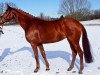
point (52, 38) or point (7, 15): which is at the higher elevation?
point (7, 15)

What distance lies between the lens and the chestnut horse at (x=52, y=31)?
700cm

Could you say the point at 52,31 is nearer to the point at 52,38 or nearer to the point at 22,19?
the point at 52,38

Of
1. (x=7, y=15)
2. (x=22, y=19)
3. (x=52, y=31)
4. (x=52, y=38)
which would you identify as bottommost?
(x=52, y=38)

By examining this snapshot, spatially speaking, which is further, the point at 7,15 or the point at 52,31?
the point at 7,15

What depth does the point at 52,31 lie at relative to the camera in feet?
23.7

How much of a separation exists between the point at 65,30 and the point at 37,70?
59.4 inches

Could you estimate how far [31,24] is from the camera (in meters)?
7.55

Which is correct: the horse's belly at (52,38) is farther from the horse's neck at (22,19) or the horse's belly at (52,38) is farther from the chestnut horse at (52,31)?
the horse's neck at (22,19)

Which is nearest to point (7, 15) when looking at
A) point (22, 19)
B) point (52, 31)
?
point (22, 19)

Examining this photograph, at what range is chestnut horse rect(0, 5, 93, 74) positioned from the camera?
7.00 meters

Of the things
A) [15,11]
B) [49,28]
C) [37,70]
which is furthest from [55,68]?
[15,11]

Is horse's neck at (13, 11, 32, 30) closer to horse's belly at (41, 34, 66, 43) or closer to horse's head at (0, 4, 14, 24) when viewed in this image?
horse's head at (0, 4, 14, 24)

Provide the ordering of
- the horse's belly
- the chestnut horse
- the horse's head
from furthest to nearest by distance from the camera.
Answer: the horse's head
the horse's belly
the chestnut horse

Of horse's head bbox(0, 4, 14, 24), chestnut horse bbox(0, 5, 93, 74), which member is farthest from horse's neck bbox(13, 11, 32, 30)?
horse's head bbox(0, 4, 14, 24)
